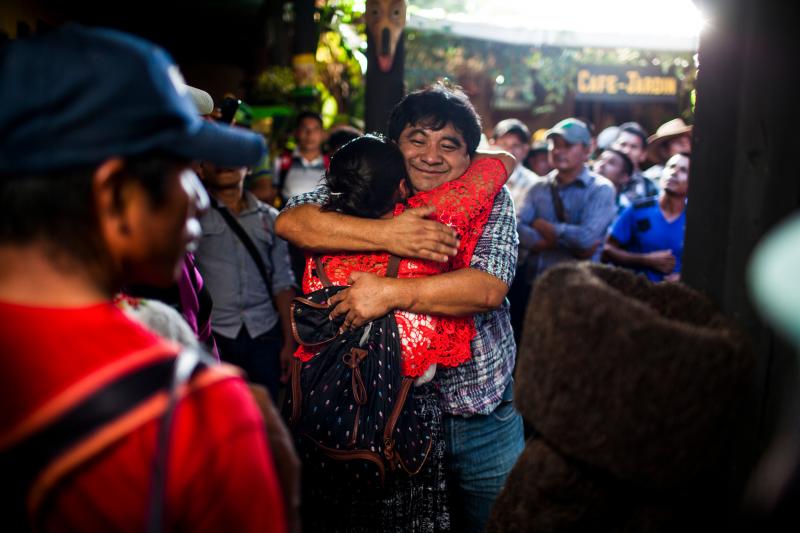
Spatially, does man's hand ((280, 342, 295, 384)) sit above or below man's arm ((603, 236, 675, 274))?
below

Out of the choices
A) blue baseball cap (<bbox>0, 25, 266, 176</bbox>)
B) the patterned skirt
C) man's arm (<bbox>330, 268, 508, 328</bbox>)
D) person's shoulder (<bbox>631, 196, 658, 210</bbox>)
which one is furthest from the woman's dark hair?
person's shoulder (<bbox>631, 196, 658, 210</bbox>)

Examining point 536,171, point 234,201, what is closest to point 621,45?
point 536,171

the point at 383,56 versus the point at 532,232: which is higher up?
the point at 383,56

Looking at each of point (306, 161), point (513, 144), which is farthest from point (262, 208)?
point (513, 144)

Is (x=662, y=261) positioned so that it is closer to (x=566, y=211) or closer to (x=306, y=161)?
(x=566, y=211)

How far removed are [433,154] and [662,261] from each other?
9.33 feet

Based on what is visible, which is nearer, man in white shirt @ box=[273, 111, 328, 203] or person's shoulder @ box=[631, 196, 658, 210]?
person's shoulder @ box=[631, 196, 658, 210]

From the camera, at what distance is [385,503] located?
2.13 metres

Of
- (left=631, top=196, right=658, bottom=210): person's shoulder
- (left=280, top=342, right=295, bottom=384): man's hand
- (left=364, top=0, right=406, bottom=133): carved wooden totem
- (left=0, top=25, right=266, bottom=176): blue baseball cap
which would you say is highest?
(left=364, top=0, right=406, bottom=133): carved wooden totem

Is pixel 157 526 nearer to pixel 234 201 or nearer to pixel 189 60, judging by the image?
pixel 234 201

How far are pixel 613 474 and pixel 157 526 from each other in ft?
2.66

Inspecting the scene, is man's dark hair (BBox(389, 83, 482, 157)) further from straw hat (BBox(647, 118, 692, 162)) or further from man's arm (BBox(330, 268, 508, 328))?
straw hat (BBox(647, 118, 692, 162))

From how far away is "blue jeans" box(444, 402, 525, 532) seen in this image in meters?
2.43

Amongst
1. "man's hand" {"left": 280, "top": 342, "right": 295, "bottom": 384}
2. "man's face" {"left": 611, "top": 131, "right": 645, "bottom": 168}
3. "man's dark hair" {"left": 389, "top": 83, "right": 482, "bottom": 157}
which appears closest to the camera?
"man's dark hair" {"left": 389, "top": 83, "right": 482, "bottom": 157}
